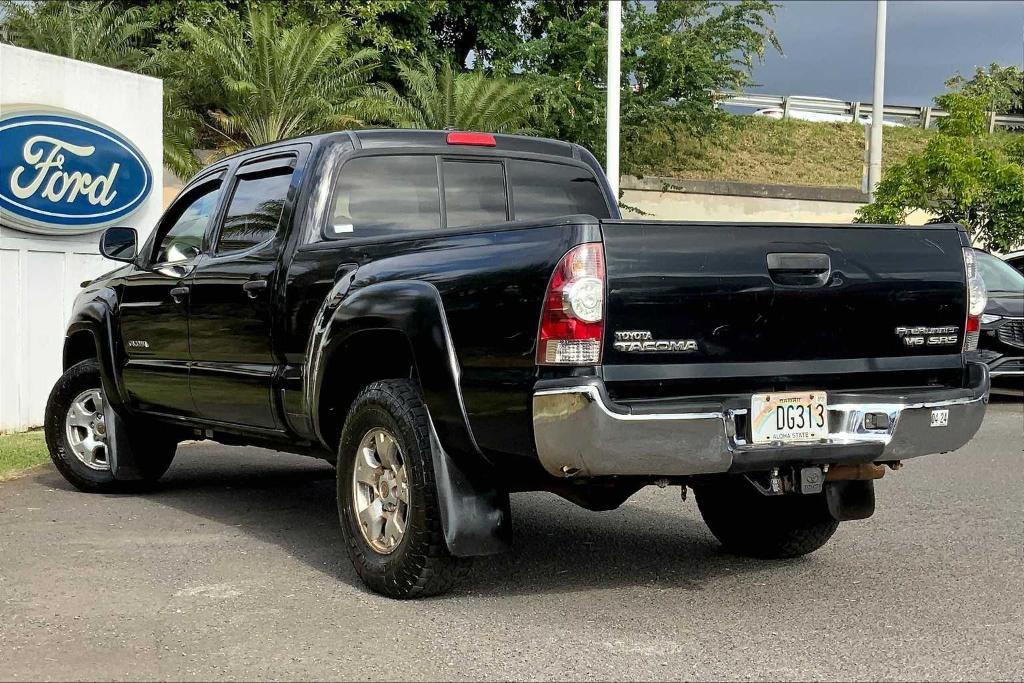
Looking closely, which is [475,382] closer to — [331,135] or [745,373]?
[745,373]

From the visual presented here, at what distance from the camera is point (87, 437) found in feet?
26.6

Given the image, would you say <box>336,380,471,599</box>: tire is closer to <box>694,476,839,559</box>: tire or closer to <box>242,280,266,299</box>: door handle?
<box>242,280,266,299</box>: door handle

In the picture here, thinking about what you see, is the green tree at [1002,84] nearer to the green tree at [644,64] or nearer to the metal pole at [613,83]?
the green tree at [644,64]

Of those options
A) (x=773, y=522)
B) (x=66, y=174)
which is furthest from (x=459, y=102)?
(x=773, y=522)

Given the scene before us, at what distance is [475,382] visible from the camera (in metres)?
4.90

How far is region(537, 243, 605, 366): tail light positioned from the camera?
454cm

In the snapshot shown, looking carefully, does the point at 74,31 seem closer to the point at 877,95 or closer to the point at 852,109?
the point at 877,95

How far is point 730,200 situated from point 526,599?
25.4m

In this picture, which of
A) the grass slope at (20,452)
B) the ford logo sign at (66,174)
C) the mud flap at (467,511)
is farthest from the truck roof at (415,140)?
the ford logo sign at (66,174)

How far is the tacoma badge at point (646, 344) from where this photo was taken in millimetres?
4609

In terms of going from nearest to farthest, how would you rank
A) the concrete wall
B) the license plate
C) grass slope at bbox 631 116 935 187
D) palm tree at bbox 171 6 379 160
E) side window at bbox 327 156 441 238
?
the license plate
side window at bbox 327 156 441 238
palm tree at bbox 171 6 379 160
the concrete wall
grass slope at bbox 631 116 935 187

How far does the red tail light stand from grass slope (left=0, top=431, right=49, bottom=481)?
414 centimetres

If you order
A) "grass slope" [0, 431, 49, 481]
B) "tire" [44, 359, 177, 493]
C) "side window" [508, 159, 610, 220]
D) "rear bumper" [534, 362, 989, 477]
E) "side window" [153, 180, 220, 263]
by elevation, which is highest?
"side window" [508, 159, 610, 220]

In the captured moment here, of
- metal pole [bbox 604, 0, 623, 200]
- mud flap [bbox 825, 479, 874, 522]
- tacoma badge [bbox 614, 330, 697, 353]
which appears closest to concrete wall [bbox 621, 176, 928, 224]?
metal pole [bbox 604, 0, 623, 200]
